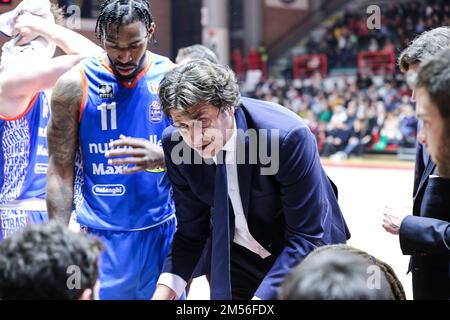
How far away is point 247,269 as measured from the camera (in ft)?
7.09

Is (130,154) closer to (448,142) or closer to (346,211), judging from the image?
(448,142)

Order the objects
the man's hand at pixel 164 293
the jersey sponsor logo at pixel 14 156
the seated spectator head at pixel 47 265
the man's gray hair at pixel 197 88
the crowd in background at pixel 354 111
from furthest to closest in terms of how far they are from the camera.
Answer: the crowd in background at pixel 354 111 → the jersey sponsor logo at pixel 14 156 → the man's hand at pixel 164 293 → the man's gray hair at pixel 197 88 → the seated spectator head at pixel 47 265

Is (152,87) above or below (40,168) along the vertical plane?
A: above

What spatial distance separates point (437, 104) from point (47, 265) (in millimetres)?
889

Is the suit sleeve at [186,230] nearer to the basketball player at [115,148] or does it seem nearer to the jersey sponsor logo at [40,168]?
the basketball player at [115,148]

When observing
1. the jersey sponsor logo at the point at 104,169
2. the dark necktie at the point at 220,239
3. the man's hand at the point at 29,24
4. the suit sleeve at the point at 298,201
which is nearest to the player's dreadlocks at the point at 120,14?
the man's hand at the point at 29,24

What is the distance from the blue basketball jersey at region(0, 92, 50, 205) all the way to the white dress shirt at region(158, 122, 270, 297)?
1.08 meters

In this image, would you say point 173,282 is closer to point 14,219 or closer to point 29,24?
point 14,219

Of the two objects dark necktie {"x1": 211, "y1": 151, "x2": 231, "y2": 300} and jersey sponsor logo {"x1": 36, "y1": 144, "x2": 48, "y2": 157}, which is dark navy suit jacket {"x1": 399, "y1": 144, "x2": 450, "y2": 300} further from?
jersey sponsor logo {"x1": 36, "y1": 144, "x2": 48, "y2": 157}

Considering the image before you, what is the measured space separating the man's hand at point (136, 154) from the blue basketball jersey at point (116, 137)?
0.27m

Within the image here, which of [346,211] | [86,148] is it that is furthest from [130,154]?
[346,211]

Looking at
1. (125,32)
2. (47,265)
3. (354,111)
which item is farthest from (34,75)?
(354,111)

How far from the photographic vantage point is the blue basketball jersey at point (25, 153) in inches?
110

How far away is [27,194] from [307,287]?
2059mm
